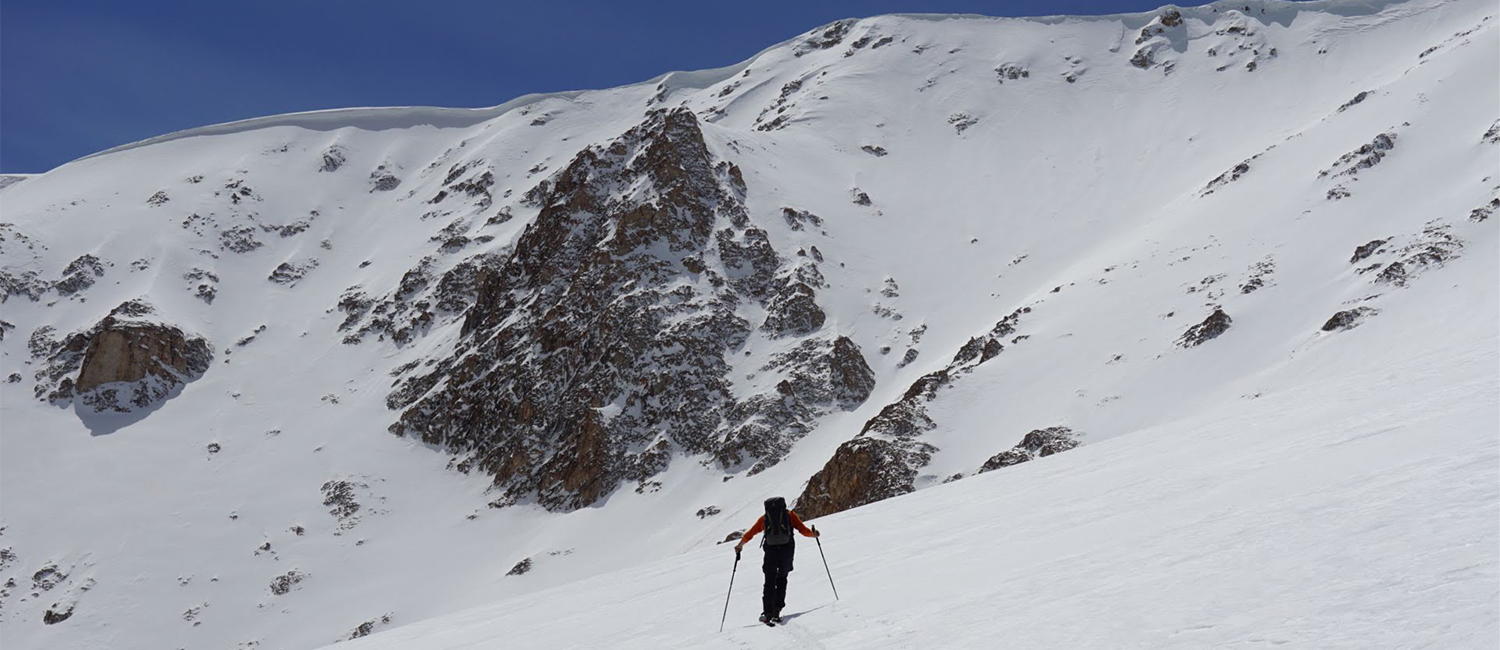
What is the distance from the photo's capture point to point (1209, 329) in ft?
170

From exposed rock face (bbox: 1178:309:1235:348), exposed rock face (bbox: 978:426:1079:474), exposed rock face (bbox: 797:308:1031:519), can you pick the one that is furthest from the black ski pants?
exposed rock face (bbox: 1178:309:1235:348)

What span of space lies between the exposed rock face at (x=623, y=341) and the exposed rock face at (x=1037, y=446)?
23884mm

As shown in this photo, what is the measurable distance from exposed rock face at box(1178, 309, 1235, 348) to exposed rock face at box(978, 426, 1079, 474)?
9311 millimetres

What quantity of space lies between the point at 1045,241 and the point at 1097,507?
7561cm

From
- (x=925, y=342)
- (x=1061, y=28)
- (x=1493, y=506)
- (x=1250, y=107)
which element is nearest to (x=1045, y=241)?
(x=925, y=342)

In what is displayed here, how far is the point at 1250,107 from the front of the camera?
3875 inches

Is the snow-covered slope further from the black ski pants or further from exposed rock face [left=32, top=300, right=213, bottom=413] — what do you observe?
exposed rock face [left=32, top=300, right=213, bottom=413]

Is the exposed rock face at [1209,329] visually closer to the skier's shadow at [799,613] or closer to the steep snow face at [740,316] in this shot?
the steep snow face at [740,316]

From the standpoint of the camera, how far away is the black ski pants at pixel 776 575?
38.9 feet

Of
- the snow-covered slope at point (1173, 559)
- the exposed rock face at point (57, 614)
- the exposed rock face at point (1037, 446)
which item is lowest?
the snow-covered slope at point (1173, 559)

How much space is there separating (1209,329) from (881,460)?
19.2 meters

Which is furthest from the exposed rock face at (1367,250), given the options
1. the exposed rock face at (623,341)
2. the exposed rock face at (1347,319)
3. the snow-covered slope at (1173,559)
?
the snow-covered slope at (1173,559)

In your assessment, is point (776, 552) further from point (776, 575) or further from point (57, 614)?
point (57, 614)

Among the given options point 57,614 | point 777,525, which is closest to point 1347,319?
point 777,525
